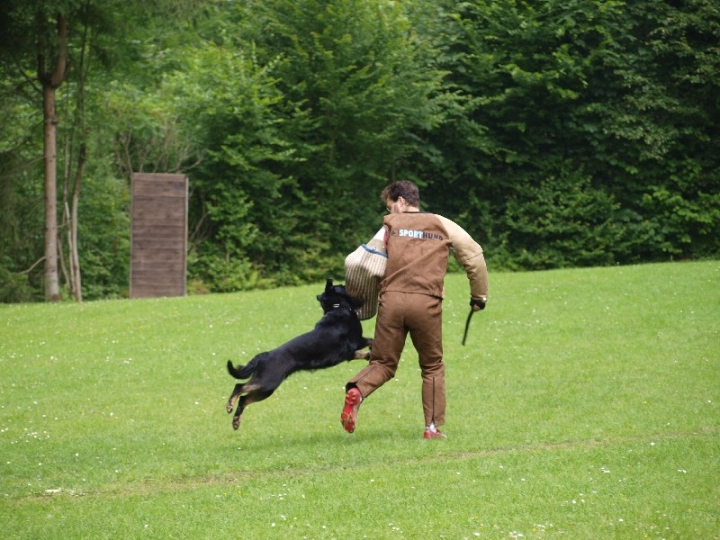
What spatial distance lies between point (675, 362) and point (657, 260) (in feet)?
48.9

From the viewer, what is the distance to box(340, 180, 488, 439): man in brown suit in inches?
303

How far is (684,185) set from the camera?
25.6 m

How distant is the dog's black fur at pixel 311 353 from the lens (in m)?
7.73

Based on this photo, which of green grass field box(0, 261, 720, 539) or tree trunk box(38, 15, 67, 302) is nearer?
green grass field box(0, 261, 720, 539)

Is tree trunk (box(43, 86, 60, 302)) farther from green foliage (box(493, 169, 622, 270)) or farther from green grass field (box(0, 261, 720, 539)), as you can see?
green foliage (box(493, 169, 622, 270))

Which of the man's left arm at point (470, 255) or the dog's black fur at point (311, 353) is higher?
the man's left arm at point (470, 255)

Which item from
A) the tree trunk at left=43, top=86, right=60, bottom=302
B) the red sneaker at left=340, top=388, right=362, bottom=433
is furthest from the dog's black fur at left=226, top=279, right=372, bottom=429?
the tree trunk at left=43, top=86, right=60, bottom=302

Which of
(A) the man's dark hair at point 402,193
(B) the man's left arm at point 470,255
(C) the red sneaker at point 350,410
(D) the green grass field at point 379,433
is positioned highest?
(A) the man's dark hair at point 402,193

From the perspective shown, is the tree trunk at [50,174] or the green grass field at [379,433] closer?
the green grass field at [379,433]

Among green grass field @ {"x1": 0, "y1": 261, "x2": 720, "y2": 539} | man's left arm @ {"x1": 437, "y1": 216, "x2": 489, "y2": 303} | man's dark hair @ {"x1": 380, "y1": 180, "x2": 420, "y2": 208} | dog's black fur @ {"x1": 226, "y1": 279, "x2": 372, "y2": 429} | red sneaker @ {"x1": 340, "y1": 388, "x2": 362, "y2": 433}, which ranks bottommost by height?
green grass field @ {"x1": 0, "y1": 261, "x2": 720, "y2": 539}

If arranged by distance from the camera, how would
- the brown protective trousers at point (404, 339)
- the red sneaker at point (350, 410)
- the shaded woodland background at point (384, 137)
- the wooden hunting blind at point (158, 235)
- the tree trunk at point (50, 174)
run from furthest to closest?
the shaded woodland background at point (384, 137)
the wooden hunting blind at point (158, 235)
the tree trunk at point (50, 174)
the brown protective trousers at point (404, 339)
the red sneaker at point (350, 410)

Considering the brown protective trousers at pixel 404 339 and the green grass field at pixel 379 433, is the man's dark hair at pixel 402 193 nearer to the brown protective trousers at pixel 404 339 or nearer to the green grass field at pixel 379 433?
the brown protective trousers at pixel 404 339

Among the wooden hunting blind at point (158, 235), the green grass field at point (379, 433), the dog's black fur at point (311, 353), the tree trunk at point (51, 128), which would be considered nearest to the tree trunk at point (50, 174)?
the tree trunk at point (51, 128)

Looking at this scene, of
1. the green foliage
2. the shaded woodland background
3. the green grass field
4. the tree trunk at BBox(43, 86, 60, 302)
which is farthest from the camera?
the green foliage
